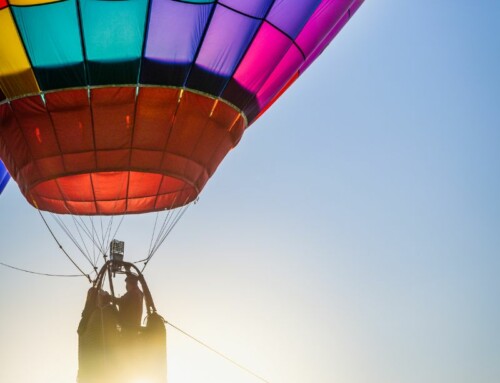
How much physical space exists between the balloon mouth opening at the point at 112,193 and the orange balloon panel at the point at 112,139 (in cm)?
1

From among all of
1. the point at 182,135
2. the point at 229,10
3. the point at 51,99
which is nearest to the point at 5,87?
the point at 51,99

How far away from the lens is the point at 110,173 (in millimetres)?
6520

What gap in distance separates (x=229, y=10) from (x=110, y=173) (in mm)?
1738

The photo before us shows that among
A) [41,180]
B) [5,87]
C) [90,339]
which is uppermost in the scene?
[5,87]

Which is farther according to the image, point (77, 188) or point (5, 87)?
point (77, 188)

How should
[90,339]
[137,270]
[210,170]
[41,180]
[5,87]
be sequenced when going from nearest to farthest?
[90,339] → [137,270] → [5,87] → [41,180] → [210,170]

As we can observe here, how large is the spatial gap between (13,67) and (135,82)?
3.09 feet

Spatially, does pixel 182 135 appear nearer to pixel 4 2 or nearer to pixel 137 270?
pixel 137 270

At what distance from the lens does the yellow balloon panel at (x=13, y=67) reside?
5.73 metres

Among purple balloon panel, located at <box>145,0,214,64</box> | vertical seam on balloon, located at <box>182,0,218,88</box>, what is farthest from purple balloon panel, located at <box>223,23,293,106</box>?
purple balloon panel, located at <box>145,0,214,64</box>

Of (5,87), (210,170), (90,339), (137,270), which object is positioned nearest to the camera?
(90,339)

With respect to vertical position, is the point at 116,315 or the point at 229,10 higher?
the point at 229,10

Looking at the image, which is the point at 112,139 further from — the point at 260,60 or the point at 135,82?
the point at 260,60

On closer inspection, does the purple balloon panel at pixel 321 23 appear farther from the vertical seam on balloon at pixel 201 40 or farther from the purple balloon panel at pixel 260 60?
the vertical seam on balloon at pixel 201 40
